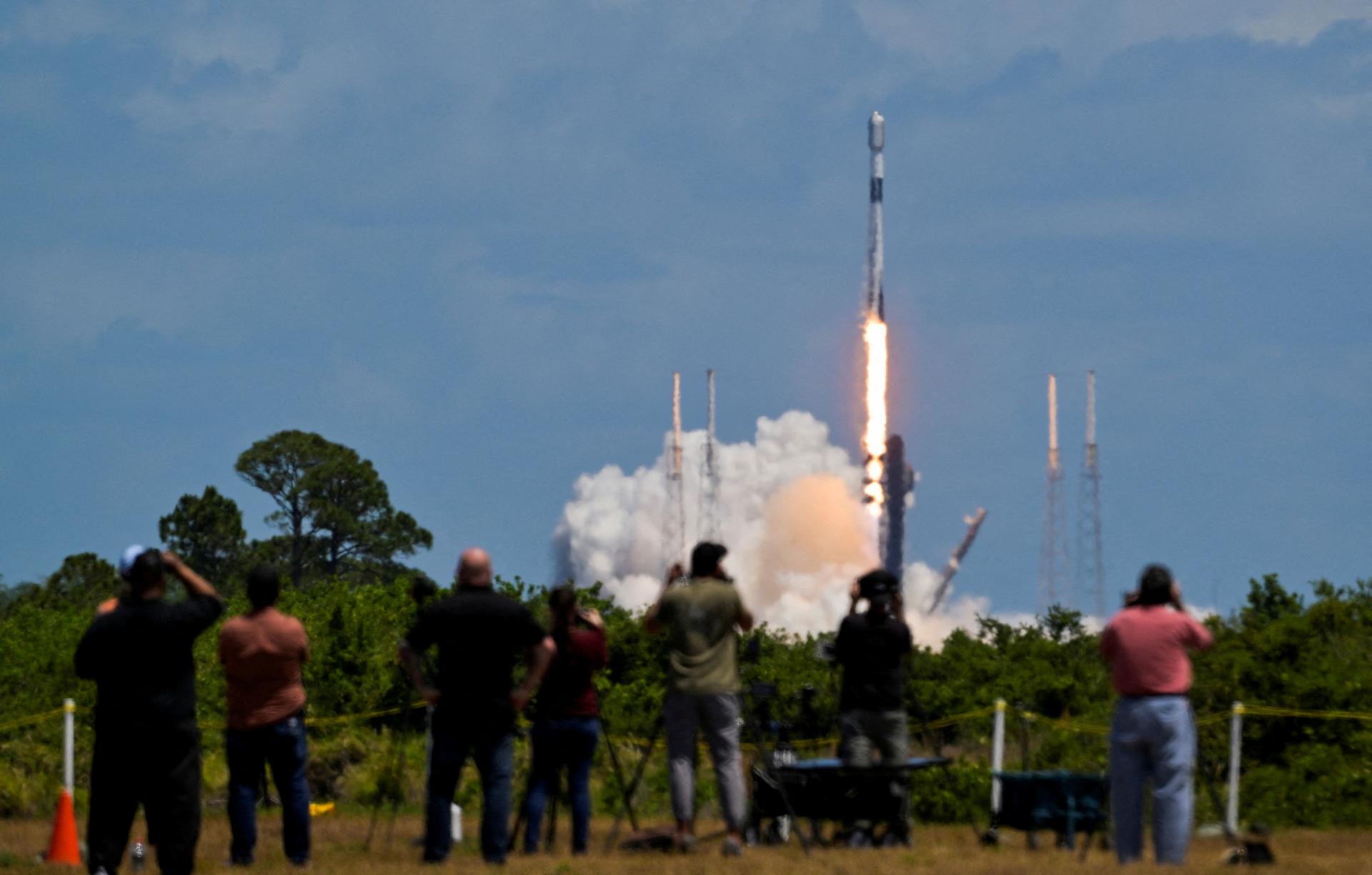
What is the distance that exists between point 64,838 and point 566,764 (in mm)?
4079

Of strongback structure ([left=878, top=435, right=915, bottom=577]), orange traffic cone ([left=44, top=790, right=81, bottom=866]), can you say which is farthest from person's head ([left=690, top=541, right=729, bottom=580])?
strongback structure ([left=878, top=435, right=915, bottom=577])

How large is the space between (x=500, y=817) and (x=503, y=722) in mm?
583

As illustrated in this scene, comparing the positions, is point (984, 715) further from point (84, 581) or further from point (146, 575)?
point (84, 581)

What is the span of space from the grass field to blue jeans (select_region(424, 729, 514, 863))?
0.16 metres

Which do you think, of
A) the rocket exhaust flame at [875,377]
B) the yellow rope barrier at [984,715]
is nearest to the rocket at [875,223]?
the rocket exhaust flame at [875,377]

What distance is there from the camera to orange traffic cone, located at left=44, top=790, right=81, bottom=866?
1570 centimetres

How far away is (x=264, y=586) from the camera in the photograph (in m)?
12.9

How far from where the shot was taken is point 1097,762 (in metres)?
24.2

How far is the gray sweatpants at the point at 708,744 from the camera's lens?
45.6 feet

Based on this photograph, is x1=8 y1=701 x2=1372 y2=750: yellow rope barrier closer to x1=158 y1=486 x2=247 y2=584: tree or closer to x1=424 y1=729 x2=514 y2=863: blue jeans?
x1=424 y1=729 x2=514 y2=863: blue jeans

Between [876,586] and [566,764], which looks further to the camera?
[876,586]

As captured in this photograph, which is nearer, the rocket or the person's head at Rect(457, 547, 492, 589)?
the person's head at Rect(457, 547, 492, 589)

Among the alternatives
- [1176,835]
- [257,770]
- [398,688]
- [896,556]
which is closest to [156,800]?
[257,770]

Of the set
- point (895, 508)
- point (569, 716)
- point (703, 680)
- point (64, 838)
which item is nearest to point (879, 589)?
point (703, 680)
